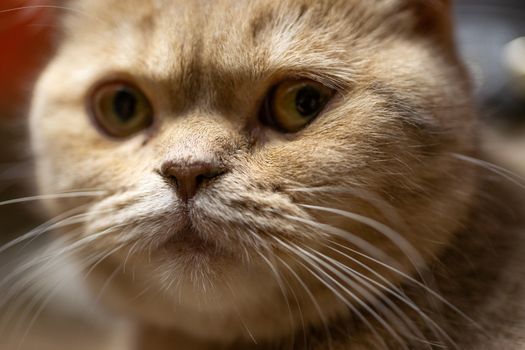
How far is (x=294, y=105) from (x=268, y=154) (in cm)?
9

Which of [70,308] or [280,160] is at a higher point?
[280,160]

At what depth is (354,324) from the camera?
0.95 meters

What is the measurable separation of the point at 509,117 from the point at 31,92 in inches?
45.2

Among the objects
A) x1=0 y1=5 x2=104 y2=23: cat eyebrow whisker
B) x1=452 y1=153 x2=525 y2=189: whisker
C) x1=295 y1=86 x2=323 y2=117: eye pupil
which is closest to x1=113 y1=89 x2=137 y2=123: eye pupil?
x1=0 y1=5 x2=104 y2=23: cat eyebrow whisker

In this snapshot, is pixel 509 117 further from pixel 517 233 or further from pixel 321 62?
pixel 321 62

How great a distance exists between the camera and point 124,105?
1003 mm

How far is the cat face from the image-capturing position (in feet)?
2.70

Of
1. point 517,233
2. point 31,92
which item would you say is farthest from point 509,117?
point 31,92

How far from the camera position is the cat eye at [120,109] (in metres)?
0.98

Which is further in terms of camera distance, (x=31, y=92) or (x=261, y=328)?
(x=31, y=92)

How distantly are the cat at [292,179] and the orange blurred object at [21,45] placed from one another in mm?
148

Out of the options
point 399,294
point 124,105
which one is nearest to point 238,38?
point 124,105

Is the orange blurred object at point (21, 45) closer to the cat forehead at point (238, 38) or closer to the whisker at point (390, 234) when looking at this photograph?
the cat forehead at point (238, 38)

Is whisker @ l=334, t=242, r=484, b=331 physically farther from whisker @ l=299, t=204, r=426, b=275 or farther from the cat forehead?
the cat forehead
